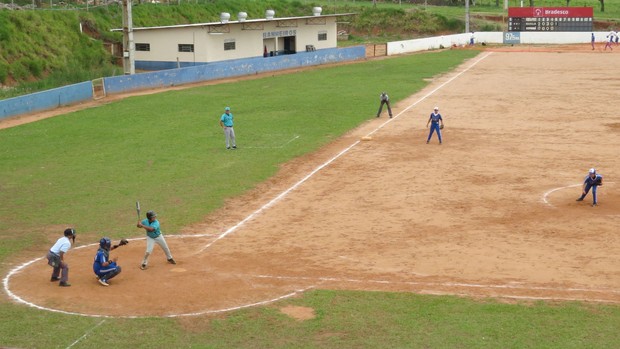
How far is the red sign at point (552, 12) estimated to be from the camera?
98.7 meters

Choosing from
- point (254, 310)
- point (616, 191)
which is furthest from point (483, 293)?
point (616, 191)

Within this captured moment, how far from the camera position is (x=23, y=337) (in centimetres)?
1730

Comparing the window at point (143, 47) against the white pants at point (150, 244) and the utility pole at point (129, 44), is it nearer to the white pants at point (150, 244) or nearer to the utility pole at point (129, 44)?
the utility pole at point (129, 44)

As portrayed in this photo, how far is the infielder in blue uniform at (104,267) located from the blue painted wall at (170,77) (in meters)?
31.5

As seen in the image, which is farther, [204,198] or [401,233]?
[204,198]

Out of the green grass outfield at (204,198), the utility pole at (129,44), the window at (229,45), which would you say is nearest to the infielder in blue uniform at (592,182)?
the green grass outfield at (204,198)

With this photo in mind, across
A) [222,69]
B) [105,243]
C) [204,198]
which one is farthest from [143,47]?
[105,243]

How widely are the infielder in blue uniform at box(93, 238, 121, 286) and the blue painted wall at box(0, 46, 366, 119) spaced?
103 ft

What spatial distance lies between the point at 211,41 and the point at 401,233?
51434 mm

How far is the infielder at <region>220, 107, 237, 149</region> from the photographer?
124ft

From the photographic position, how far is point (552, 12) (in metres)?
99.2

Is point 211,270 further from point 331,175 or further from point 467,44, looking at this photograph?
point 467,44

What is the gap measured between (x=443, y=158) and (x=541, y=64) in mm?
45003

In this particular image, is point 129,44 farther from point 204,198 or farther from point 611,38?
point 611,38
